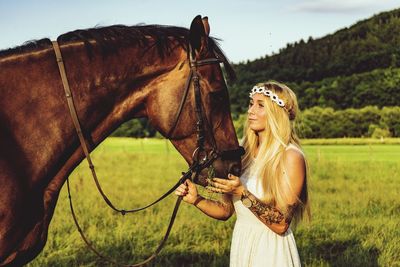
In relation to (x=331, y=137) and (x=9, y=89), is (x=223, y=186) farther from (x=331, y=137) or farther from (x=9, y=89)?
(x=331, y=137)

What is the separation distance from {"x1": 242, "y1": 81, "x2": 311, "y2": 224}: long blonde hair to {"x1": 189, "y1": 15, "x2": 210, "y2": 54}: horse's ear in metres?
0.89

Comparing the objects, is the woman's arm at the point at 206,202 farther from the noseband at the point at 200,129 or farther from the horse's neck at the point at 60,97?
the horse's neck at the point at 60,97

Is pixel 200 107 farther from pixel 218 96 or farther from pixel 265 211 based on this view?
pixel 265 211

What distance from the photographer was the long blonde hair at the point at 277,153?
11.4 feet

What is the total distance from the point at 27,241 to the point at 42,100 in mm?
893

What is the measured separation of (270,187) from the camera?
3.50 meters

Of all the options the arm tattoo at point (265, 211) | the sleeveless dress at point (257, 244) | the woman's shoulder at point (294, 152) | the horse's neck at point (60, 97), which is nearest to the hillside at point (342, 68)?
the woman's shoulder at point (294, 152)

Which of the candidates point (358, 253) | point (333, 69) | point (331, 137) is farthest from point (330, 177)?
point (333, 69)

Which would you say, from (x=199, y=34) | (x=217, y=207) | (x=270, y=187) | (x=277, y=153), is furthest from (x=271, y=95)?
(x=217, y=207)

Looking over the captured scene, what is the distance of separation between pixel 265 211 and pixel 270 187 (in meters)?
0.23

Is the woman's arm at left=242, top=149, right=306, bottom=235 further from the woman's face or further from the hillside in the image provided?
the hillside

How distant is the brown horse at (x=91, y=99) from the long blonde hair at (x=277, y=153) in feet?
1.73

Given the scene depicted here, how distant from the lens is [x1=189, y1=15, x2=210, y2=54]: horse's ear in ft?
9.48

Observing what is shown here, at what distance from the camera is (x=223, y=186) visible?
3.08 metres
